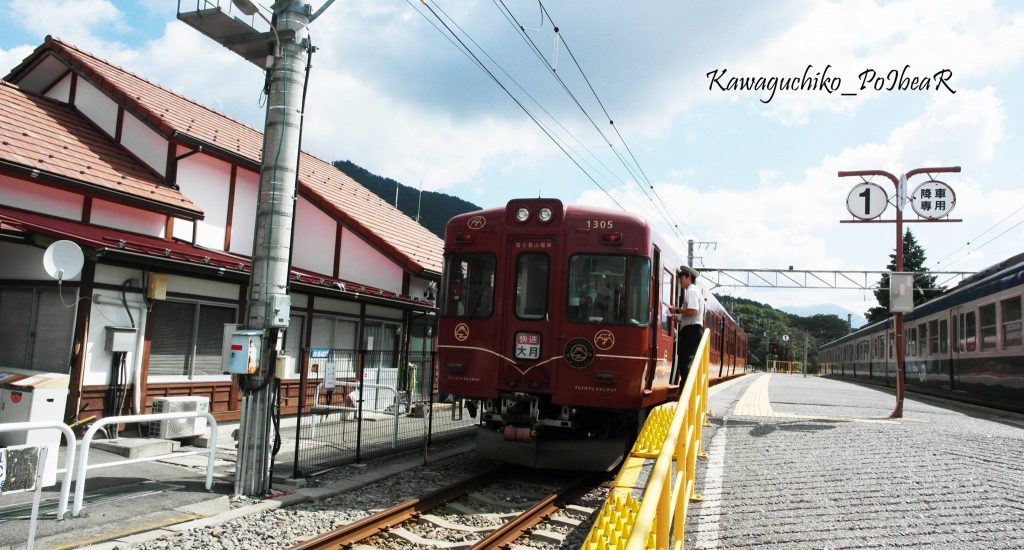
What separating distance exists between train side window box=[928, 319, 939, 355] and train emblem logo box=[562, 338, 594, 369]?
15.1 metres

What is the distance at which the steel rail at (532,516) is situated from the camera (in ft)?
18.5

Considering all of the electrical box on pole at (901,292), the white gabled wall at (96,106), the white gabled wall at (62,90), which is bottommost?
the electrical box on pole at (901,292)

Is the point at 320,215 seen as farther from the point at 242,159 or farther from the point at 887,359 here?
the point at 887,359

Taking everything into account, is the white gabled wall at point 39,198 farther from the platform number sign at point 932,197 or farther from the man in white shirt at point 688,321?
the platform number sign at point 932,197

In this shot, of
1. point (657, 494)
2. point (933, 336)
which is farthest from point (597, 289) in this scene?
point (933, 336)

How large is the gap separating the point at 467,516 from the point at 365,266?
10.3 meters

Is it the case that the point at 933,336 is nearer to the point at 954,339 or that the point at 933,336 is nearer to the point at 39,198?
the point at 954,339

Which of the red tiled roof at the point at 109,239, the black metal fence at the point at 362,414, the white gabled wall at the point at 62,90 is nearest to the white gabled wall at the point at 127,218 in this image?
the red tiled roof at the point at 109,239

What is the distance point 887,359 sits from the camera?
84.5 ft

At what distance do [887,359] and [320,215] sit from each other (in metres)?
21.7

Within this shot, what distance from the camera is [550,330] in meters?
8.11

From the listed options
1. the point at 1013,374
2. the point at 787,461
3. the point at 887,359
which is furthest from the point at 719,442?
the point at 887,359

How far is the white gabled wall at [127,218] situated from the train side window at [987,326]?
1643 centimetres

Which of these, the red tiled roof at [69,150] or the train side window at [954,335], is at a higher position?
the red tiled roof at [69,150]
